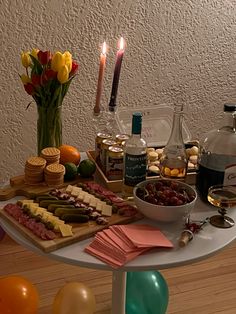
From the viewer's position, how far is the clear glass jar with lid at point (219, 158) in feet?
4.14

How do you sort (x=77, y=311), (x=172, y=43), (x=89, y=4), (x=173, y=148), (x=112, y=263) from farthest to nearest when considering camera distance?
(x=172, y=43) < (x=89, y=4) < (x=77, y=311) < (x=173, y=148) < (x=112, y=263)

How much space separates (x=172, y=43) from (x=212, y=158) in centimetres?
113

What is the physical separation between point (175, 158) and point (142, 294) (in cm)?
51

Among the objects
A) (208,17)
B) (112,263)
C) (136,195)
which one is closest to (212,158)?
(136,195)

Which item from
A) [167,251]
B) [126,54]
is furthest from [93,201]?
[126,54]

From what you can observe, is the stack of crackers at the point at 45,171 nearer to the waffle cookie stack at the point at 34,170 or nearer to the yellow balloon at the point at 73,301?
the waffle cookie stack at the point at 34,170

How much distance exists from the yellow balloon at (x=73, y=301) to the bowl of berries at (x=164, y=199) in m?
0.54

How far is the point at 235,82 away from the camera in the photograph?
2525mm

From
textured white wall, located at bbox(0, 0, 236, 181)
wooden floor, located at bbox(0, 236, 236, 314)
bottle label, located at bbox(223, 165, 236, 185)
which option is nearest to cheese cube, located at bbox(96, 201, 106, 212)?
bottle label, located at bbox(223, 165, 236, 185)

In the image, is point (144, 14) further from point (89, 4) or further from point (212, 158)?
point (212, 158)

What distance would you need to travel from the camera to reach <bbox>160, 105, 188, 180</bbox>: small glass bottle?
135 centimetres

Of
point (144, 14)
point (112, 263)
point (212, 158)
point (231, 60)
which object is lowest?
point (112, 263)

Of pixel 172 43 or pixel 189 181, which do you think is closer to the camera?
pixel 189 181

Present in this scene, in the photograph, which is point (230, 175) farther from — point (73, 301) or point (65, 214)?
point (73, 301)
